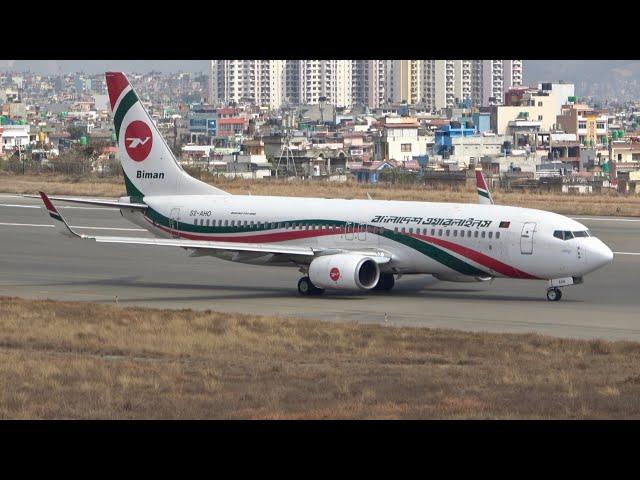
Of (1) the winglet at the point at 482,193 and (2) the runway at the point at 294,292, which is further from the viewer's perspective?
(1) the winglet at the point at 482,193

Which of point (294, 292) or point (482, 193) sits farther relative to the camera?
point (482, 193)

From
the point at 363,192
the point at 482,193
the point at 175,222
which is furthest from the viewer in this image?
the point at 363,192

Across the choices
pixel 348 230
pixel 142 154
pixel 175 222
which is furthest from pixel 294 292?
pixel 142 154

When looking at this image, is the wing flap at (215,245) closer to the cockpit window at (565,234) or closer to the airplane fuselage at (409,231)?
the airplane fuselage at (409,231)

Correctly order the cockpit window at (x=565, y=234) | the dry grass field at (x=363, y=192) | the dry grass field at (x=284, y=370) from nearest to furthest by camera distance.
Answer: the dry grass field at (x=284, y=370) < the cockpit window at (x=565, y=234) < the dry grass field at (x=363, y=192)

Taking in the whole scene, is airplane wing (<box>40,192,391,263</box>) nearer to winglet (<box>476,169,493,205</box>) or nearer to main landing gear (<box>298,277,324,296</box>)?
main landing gear (<box>298,277,324,296</box>)

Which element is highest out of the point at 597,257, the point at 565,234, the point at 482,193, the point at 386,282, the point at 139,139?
the point at 139,139

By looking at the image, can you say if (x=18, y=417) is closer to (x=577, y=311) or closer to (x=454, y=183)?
(x=577, y=311)

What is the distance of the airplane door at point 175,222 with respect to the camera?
47375mm

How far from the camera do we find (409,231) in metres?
43.0

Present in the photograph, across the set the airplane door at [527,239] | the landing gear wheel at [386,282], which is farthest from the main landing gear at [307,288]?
the airplane door at [527,239]

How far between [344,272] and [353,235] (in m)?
2.13

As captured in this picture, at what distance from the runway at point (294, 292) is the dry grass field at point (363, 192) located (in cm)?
1530

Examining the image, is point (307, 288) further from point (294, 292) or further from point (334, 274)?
point (334, 274)
